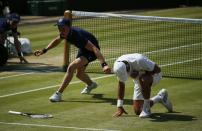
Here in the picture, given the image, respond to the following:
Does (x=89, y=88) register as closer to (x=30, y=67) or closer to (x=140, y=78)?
(x=140, y=78)

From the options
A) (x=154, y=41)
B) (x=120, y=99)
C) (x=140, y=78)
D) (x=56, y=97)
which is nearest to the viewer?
(x=120, y=99)

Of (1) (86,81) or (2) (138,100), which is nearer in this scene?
(2) (138,100)

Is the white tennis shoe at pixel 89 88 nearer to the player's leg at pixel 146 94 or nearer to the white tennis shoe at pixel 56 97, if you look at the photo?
the white tennis shoe at pixel 56 97

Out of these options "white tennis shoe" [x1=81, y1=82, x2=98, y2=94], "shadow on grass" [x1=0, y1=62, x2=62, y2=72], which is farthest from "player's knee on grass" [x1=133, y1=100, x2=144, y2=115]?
"shadow on grass" [x1=0, y1=62, x2=62, y2=72]

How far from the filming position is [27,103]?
48.8 ft

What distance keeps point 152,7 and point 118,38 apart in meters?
24.8

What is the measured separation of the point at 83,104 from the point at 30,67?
630cm

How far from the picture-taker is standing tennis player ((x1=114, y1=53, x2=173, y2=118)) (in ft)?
41.9

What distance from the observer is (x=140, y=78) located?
1302 centimetres

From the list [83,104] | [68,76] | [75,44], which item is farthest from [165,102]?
[75,44]

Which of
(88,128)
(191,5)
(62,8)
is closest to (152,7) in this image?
(191,5)

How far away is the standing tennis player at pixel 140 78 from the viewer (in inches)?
503

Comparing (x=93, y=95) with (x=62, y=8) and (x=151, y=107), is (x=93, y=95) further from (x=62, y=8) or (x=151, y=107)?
(x=62, y=8)

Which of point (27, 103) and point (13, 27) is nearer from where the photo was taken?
point (27, 103)
